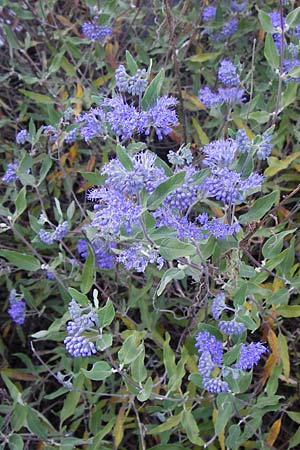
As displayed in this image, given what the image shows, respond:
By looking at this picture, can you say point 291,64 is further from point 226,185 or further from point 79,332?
point 79,332

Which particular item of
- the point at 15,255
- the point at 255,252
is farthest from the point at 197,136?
the point at 15,255

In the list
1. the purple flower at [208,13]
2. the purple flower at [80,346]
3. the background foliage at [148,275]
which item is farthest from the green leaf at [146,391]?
the purple flower at [208,13]

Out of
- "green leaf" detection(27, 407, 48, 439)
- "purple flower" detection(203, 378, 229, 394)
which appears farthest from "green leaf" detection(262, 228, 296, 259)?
"green leaf" detection(27, 407, 48, 439)

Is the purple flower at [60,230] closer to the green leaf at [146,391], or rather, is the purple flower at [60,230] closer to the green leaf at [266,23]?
the green leaf at [146,391]

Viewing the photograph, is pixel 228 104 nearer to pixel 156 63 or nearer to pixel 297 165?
pixel 297 165

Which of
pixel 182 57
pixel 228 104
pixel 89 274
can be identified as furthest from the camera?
pixel 182 57

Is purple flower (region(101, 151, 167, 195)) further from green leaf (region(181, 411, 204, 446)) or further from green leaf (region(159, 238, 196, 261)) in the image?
green leaf (region(181, 411, 204, 446))

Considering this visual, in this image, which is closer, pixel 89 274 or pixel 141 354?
pixel 141 354
